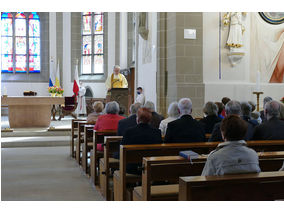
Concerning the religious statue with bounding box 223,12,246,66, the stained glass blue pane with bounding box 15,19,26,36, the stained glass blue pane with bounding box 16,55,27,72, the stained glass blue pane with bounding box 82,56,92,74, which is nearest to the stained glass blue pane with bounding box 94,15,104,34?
the stained glass blue pane with bounding box 82,56,92,74

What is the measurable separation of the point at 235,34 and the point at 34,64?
10.9 metres

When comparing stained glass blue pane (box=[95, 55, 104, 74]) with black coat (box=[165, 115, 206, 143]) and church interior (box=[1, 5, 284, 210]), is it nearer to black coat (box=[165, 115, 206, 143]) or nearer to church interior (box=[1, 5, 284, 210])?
church interior (box=[1, 5, 284, 210])

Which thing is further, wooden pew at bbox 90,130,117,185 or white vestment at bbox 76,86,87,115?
white vestment at bbox 76,86,87,115

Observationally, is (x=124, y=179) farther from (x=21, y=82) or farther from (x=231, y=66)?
(x=21, y=82)

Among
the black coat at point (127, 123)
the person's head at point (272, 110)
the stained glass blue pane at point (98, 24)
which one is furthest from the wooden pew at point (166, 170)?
the stained glass blue pane at point (98, 24)

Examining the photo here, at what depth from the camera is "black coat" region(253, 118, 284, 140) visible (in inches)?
157

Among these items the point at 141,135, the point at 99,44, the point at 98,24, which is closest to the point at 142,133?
the point at 141,135

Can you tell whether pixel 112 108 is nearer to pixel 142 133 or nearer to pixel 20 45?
pixel 142 133

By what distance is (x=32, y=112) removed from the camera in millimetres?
10500

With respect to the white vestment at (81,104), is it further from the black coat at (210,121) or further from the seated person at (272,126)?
the seated person at (272,126)

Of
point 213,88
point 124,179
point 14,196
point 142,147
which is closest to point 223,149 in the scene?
point 142,147

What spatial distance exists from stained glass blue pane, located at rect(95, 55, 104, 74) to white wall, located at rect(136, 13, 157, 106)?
Answer: 5866 millimetres

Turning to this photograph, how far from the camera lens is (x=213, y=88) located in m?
8.48

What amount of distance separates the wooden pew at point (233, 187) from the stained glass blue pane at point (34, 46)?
15.8m
